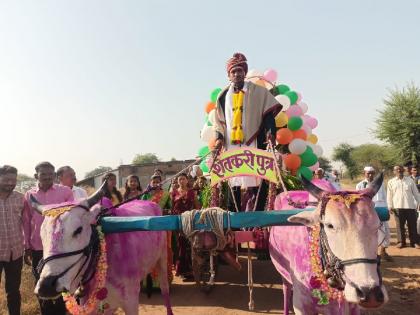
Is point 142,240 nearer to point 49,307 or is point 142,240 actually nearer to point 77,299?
point 77,299

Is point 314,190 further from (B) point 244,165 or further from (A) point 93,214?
(A) point 93,214

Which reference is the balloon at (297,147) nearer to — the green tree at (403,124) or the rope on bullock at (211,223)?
the rope on bullock at (211,223)

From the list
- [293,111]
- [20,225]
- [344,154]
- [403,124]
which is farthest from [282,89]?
[344,154]

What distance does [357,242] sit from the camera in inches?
88.0

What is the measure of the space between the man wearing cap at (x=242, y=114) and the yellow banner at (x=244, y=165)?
101 centimetres

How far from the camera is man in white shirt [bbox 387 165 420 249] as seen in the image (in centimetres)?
953

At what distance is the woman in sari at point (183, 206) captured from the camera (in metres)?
6.28

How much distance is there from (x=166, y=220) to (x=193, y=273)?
432 centimetres

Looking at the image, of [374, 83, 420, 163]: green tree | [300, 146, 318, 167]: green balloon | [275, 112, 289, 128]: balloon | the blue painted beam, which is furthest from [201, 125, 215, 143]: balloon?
[374, 83, 420, 163]: green tree

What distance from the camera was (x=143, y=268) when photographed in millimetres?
3953

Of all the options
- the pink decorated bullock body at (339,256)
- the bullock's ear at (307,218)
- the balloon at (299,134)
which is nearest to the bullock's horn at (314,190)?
the pink decorated bullock body at (339,256)

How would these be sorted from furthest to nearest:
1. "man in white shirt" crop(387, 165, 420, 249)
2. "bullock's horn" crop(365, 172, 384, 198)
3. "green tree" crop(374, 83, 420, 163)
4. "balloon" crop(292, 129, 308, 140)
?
"green tree" crop(374, 83, 420, 163) < "man in white shirt" crop(387, 165, 420, 249) < "balloon" crop(292, 129, 308, 140) < "bullock's horn" crop(365, 172, 384, 198)

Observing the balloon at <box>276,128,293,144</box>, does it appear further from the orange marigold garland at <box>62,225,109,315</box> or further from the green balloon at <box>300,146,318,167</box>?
the orange marigold garland at <box>62,225,109,315</box>

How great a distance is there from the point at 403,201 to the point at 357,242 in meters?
8.52
